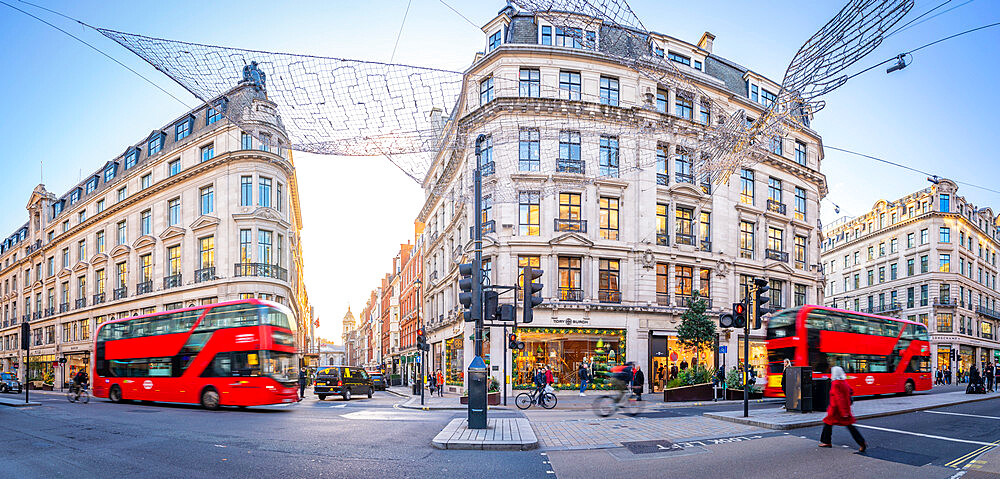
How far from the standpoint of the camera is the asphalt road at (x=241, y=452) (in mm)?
8898

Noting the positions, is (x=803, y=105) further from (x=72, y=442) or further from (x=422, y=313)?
(x=422, y=313)

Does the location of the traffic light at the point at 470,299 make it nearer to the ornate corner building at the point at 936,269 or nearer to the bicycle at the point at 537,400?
the bicycle at the point at 537,400

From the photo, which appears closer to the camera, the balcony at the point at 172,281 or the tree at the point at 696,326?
the tree at the point at 696,326

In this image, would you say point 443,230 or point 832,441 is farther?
point 443,230

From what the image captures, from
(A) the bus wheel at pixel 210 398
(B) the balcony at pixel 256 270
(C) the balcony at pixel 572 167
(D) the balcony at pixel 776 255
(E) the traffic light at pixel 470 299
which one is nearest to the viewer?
(E) the traffic light at pixel 470 299

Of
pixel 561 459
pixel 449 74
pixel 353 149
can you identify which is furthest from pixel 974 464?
pixel 353 149

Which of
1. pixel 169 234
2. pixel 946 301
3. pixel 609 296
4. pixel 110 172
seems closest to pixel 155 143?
pixel 169 234

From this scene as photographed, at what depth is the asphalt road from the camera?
8.90 metres

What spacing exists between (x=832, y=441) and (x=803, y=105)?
6.48m

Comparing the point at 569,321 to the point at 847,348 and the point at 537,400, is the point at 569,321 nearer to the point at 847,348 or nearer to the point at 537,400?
the point at 537,400

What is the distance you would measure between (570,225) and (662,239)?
19.4 feet

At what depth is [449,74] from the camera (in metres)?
11.0

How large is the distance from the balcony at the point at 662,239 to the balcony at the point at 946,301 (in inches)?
1657

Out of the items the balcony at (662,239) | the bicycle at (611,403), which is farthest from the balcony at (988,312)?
the bicycle at (611,403)
